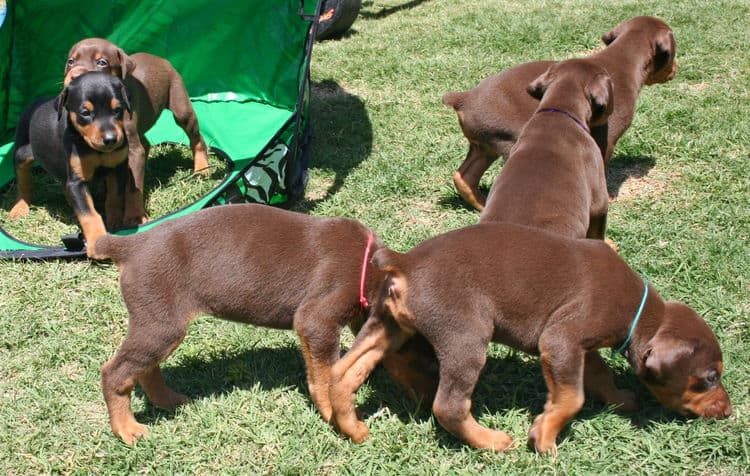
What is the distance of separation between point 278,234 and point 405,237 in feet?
6.65

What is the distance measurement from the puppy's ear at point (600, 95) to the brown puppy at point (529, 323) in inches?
75.2

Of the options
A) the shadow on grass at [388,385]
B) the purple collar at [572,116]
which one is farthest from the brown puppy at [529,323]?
the purple collar at [572,116]

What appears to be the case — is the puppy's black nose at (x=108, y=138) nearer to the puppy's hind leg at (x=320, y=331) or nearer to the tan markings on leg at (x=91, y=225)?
the tan markings on leg at (x=91, y=225)

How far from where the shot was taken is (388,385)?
443 centimetres

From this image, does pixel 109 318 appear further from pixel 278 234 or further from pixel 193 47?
pixel 193 47

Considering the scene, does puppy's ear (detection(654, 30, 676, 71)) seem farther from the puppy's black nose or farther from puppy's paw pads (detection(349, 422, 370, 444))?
the puppy's black nose

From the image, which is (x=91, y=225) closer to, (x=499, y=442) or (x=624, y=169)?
(x=499, y=442)

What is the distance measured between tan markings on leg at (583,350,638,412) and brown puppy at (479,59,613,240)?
80 cm

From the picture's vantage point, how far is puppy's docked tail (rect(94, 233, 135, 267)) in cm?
399

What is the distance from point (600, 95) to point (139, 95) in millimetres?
4128

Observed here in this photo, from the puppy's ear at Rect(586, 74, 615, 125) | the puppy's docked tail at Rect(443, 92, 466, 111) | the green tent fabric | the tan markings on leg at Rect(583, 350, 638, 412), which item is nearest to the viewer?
the tan markings on leg at Rect(583, 350, 638, 412)

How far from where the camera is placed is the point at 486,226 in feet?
12.7

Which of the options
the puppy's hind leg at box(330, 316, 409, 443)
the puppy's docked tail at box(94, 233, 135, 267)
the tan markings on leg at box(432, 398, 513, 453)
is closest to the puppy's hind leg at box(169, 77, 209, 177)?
the puppy's docked tail at box(94, 233, 135, 267)

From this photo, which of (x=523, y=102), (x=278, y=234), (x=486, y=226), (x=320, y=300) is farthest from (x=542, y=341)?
(x=523, y=102)
